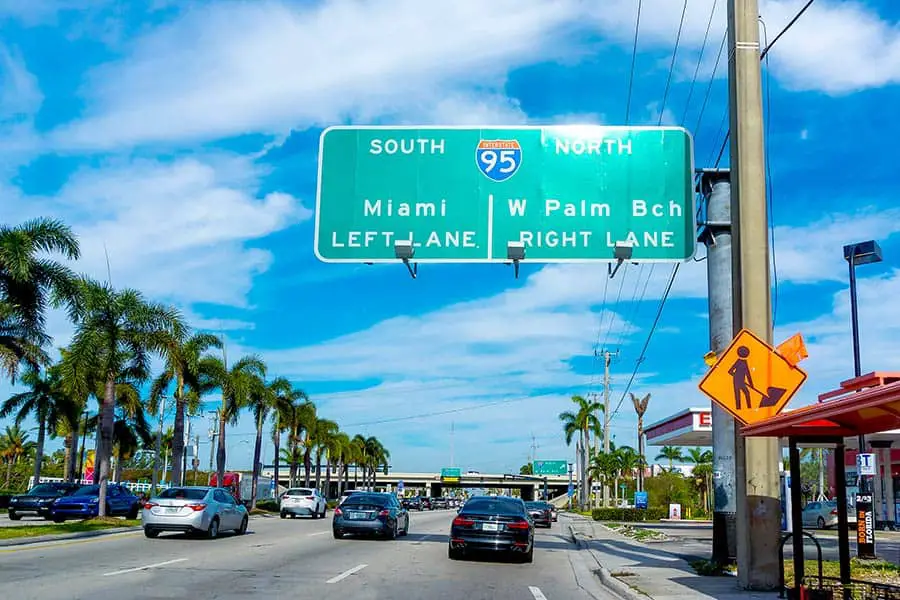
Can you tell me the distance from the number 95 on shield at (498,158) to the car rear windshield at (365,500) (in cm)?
1385

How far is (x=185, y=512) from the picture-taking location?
23.5 metres

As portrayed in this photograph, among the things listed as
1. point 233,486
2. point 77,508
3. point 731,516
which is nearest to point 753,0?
point 731,516

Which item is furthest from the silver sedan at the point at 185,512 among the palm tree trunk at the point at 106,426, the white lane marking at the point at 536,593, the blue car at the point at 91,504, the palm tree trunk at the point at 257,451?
the palm tree trunk at the point at 257,451

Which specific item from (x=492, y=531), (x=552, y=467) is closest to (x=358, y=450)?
(x=552, y=467)

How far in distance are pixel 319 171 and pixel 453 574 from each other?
8029mm

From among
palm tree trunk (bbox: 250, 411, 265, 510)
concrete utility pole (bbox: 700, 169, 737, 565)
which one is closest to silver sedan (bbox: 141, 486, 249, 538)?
concrete utility pole (bbox: 700, 169, 737, 565)

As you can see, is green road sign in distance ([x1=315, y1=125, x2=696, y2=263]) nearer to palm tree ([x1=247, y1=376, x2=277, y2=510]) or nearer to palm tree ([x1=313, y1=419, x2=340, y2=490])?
palm tree ([x1=247, y1=376, x2=277, y2=510])

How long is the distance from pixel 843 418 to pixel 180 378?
3595cm

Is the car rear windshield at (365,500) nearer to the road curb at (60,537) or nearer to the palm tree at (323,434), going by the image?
the road curb at (60,537)

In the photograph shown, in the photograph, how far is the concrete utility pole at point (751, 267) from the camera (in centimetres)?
1358

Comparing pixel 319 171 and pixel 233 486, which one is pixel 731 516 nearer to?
pixel 319 171

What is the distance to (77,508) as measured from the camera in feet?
108

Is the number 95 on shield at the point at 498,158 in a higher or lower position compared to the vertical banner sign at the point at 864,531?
higher

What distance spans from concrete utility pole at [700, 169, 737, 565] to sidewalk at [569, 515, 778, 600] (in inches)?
41.3
